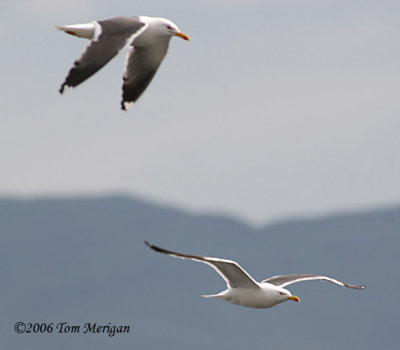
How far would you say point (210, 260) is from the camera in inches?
526

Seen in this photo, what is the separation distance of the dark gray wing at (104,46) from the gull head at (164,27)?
0.66 meters

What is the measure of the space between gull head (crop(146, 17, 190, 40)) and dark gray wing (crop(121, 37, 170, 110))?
0.93 m

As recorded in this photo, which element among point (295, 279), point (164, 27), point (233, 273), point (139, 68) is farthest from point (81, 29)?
point (295, 279)

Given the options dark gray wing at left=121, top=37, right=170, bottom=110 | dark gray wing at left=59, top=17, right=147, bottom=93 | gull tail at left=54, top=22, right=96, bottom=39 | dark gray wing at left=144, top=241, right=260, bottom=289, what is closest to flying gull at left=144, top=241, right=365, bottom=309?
dark gray wing at left=144, top=241, right=260, bottom=289

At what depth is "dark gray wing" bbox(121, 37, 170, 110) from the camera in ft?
58.4

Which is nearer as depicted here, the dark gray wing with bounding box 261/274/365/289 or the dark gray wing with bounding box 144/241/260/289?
the dark gray wing with bounding box 144/241/260/289

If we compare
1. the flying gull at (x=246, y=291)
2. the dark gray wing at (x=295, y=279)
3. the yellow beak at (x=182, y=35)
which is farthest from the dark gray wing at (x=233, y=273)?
the yellow beak at (x=182, y=35)

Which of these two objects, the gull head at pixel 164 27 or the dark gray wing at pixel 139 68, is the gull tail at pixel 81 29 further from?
the dark gray wing at pixel 139 68

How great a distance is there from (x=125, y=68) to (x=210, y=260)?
5.73m

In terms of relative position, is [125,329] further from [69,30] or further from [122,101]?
[69,30]

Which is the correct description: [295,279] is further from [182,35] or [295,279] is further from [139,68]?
[139,68]

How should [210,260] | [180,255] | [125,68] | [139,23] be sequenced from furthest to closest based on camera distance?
[125,68], [139,23], [210,260], [180,255]

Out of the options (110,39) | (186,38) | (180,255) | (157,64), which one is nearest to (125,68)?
(157,64)

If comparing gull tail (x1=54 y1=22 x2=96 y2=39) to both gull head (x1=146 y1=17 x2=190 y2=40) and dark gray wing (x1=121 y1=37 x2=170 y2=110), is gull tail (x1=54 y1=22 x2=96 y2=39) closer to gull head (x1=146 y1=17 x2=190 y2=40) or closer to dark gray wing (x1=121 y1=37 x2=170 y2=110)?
gull head (x1=146 y1=17 x2=190 y2=40)
